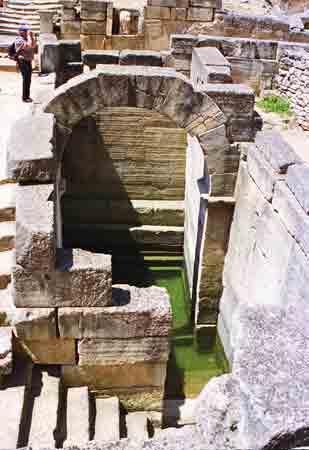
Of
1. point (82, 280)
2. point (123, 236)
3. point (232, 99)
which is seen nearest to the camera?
point (82, 280)

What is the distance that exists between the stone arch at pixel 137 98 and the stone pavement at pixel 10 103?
0.68 metres

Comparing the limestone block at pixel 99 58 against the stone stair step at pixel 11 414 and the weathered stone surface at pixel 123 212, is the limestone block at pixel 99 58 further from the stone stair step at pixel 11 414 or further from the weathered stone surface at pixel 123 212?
the stone stair step at pixel 11 414

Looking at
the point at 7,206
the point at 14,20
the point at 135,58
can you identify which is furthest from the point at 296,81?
the point at 14,20

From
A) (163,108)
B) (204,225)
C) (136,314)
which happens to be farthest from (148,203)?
(136,314)

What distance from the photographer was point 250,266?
6.96 m

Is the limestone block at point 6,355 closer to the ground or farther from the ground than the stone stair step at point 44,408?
farther from the ground

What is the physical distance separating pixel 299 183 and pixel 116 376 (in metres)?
2.85

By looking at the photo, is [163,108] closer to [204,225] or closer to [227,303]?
[204,225]

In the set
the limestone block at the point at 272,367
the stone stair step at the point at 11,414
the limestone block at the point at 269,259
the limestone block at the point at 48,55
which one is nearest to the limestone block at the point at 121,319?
the stone stair step at the point at 11,414

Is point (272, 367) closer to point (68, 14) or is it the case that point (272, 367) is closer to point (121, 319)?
point (121, 319)

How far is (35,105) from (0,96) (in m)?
4.33

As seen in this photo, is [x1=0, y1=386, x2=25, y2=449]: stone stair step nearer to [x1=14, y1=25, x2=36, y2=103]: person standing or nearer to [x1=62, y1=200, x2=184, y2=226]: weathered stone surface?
[x1=62, y1=200, x2=184, y2=226]: weathered stone surface

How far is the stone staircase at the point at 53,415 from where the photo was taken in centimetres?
453

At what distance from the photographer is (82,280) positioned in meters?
4.75
